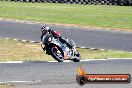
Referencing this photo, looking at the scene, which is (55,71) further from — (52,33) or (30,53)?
(30,53)

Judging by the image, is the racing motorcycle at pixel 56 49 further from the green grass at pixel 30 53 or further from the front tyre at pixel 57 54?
the green grass at pixel 30 53

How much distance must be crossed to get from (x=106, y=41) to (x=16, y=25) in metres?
6.60

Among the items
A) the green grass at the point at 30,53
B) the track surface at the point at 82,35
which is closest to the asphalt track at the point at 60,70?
the track surface at the point at 82,35

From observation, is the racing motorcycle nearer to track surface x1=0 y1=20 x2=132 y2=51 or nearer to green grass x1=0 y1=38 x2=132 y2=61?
green grass x1=0 y1=38 x2=132 y2=61

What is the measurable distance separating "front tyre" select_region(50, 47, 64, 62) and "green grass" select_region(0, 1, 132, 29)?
12631 millimetres

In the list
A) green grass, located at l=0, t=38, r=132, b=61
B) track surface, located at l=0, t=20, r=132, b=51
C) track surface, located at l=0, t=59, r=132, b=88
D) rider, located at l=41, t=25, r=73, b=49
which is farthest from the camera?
track surface, located at l=0, t=20, r=132, b=51

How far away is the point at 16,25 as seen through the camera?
95.8 feet

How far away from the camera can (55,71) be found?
55.3 ft

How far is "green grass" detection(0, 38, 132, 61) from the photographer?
1973cm

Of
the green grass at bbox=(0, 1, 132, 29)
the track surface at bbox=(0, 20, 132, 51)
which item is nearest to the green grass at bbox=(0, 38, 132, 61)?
the track surface at bbox=(0, 20, 132, 51)

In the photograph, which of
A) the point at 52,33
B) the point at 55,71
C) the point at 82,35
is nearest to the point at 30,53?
the point at 52,33

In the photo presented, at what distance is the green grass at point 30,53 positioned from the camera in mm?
→ 19734

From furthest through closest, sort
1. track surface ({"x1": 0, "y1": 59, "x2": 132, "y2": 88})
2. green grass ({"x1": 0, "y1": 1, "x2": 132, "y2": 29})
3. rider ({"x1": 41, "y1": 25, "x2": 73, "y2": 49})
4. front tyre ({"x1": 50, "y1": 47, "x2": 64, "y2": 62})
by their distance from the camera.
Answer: green grass ({"x1": 0, "y1": 1, "x2": 132, "y2": 29}) < front tyre ({"x1": 50, "y1": 47, "x2": 64, "y2": 62}) < rider ({"x1": 41, "y1": 25, "x2": 73, "y2": 49}) < track surface ({"x1": 0, "y1": 59, "x2": 132, "y2": 88})

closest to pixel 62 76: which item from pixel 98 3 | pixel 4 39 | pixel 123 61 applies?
pixel 123 61
